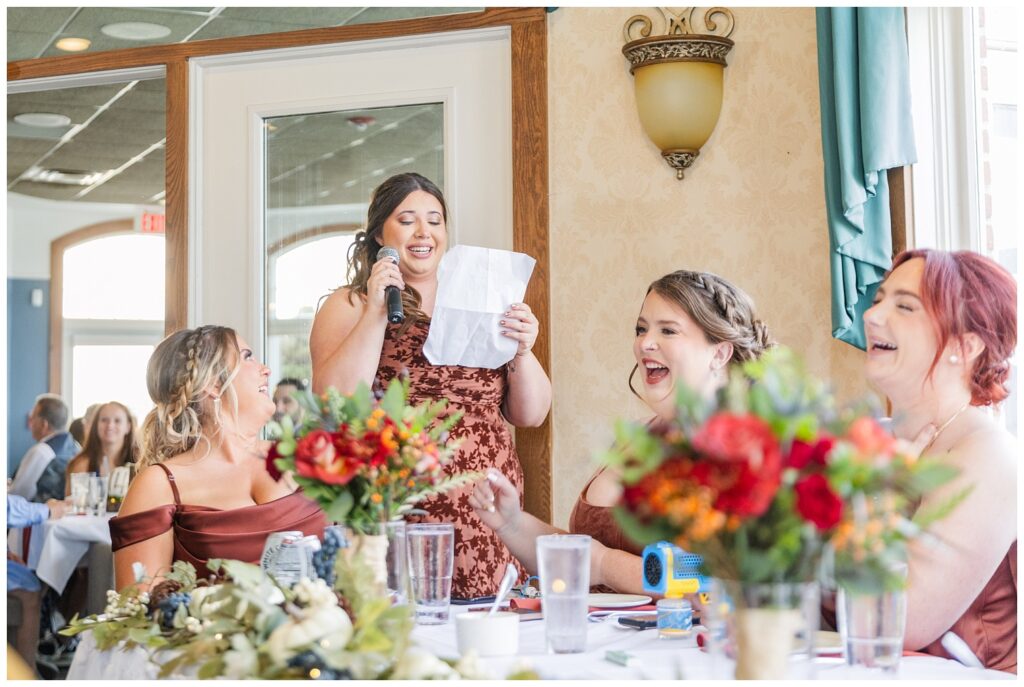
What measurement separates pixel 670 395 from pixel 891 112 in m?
0.85

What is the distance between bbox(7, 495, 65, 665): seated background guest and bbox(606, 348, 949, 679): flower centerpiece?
11.8 ft

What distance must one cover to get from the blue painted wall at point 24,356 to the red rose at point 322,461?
29.2 feet

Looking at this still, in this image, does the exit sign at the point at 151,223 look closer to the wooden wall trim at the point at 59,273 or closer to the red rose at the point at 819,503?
the wooden wall trim at the point at 59,273

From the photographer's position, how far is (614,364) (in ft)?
9.69

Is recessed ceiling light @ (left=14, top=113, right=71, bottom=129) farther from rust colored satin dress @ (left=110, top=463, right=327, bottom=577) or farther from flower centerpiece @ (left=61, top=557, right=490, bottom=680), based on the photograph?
flower centerpiece @ (left=61, top=557, right=490, bottom=680)

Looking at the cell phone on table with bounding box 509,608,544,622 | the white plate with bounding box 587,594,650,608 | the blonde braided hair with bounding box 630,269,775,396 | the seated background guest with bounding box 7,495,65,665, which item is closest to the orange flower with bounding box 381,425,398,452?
the cell phone on table with bounding box 509,608,544,622

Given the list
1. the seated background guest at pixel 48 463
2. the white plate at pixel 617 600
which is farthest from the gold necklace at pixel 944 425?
the seated background guest at pixel 48 463

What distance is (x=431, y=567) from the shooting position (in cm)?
158

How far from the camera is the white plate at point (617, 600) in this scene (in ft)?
5.61

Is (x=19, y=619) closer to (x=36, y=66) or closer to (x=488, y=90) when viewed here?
(x=36, y=66)

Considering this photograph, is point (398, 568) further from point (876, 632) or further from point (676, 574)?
point (876, 632)

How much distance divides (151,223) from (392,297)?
7986 millimetres

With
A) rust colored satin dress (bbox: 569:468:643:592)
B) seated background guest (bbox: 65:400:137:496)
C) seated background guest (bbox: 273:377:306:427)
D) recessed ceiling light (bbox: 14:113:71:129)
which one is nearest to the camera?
rust colored satin dress (bbox: 569:468:643:592)

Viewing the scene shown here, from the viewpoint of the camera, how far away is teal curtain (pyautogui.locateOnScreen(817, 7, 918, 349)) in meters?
2.44
